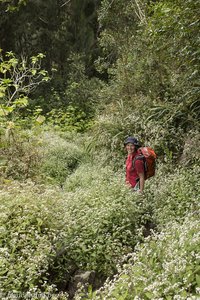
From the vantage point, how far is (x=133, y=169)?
271 inches

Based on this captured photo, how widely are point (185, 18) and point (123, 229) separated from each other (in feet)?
11.2

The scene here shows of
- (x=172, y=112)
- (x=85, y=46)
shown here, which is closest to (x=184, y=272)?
(x=172, y=112)

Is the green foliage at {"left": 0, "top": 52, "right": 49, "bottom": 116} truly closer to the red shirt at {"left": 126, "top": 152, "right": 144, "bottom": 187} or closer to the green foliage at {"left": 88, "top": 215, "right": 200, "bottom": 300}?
the red shirt at {"left": 126, "top": 152, "right": 144, "bottom": 187}

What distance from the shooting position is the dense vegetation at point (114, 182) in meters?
3.75

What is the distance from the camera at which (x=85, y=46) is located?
19.1 meters

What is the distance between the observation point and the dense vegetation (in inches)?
148

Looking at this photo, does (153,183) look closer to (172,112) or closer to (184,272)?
(172,112)

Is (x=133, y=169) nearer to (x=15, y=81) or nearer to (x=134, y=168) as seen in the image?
(x=134, y=168)

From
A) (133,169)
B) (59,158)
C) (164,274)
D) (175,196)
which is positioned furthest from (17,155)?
(164,274)

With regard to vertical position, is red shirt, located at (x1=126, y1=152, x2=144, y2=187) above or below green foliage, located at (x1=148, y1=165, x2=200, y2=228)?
above

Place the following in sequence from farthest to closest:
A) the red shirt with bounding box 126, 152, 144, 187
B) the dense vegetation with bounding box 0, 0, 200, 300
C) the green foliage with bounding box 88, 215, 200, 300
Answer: the red shirt with bounding box 126, 152, 144, 187 < the dense vegetation with bounding box 0, 0, 200, 300 < the green foliage with bounding box 88, 215, 200, 300

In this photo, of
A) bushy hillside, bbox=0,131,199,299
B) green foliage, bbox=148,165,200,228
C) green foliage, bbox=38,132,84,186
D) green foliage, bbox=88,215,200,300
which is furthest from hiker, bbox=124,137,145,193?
green foliage, bbox=88,215,200,300

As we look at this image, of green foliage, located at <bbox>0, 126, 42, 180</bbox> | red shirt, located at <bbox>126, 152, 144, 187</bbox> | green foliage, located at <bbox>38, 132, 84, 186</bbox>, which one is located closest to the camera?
red shirt, located at <bbox>126, 152, 144, 187</bbox>

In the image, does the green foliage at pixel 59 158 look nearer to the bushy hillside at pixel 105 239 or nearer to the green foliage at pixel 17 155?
the green foliage at pixel 17 155
